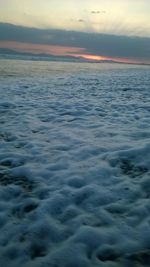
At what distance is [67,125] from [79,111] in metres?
2.07

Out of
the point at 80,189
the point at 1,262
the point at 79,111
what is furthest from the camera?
the point at 79,111

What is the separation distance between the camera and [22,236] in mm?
3086

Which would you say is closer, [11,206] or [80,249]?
[80,249]

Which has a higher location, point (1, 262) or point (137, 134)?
point (137, 134)

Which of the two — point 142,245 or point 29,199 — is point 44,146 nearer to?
point 29,199

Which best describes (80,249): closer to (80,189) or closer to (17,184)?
(80,189)

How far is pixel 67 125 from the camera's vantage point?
25.5 feet

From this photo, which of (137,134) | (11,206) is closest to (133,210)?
(11,206)

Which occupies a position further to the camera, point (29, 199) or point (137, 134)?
point (137, 134)

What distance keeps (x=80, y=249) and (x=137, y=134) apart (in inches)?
171

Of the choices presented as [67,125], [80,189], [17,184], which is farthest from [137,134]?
[17,184]

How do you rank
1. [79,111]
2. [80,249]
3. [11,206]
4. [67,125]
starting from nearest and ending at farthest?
[80,249]
[11,206]
[67,125]
[79,111]

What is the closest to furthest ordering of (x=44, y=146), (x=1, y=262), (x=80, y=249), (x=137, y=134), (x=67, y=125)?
(x=1, y=262), (x=80, y=249), (x=44, y=146), (x=137, y=134), (x=67, y=125)

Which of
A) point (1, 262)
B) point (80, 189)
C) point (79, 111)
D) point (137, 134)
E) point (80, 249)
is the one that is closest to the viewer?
point (1, 262)
